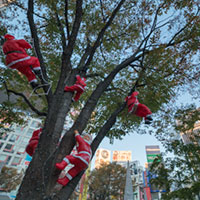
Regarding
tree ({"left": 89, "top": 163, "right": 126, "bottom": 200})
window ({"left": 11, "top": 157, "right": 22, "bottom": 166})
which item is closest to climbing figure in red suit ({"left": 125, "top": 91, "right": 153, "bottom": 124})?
tree ({"left": 89, "top": 163, "right": 126, "bottom": 200})

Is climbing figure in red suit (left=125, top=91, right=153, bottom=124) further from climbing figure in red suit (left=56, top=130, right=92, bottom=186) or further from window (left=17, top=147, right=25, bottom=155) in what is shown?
window (left=17, top=147, right=25, bottom=155)

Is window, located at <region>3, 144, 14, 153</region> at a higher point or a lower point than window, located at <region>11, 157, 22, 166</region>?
higher

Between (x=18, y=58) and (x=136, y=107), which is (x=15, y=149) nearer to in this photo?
(x=18, y=58)

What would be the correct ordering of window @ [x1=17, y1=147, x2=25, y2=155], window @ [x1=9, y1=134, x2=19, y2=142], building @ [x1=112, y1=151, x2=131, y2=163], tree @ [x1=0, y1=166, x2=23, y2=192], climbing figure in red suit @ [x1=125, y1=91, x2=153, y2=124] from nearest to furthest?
climbing figure in red suit @ [x1=125, y1=91, x2=153, y2=124] < tree @ [x1=0, y1=166, x2=23, y2=192] < window @ [x1=17, y1=147, x2=25, y2=155] < window @ [x1=9, y1=134, x2=19, y2=142] < building @ [x1=112, y1=151, x2=131, y2=163]

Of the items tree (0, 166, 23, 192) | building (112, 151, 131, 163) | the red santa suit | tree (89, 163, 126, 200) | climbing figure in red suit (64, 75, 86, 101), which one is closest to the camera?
the red santa suit

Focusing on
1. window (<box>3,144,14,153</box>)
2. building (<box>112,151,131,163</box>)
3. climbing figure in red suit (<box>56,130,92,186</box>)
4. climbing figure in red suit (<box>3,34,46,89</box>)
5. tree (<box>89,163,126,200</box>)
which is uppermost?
building (<box>112,151,131,163</box>)

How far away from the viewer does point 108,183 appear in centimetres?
1997

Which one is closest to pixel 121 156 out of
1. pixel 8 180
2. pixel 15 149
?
pixel 15 149

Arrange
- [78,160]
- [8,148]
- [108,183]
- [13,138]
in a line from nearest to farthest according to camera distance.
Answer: [78,160] < [108,183] < [8,148] < [13,138]

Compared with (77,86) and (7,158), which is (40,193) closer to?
(77,86)

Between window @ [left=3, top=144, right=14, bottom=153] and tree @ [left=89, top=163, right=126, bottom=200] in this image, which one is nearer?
tree @ [left=89, top=163, right=126, bottom=200]

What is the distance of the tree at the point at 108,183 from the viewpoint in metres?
19.3

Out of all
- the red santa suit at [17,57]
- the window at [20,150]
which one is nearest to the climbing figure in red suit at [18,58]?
the red santa suit at [17,57]

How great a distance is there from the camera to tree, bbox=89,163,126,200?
63.2 ft
